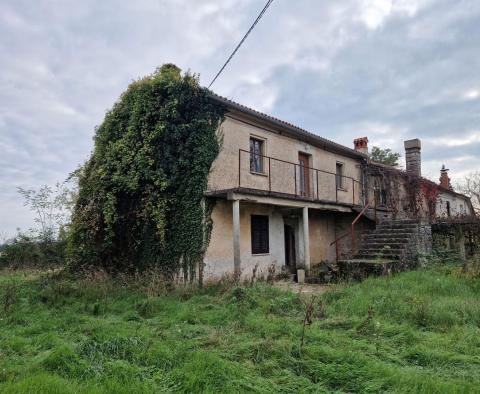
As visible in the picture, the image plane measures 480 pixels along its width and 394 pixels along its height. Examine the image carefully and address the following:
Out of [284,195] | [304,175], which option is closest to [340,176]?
[304,175]

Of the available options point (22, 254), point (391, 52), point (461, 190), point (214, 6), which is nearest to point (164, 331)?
point (214, 6)

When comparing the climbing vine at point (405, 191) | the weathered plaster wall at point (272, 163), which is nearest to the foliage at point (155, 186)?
the weathered plaster wall at point (272, 163)

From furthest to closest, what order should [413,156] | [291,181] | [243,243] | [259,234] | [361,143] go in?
[413,156] → [361,143] → [291,181] → [259,234] → [243,243]

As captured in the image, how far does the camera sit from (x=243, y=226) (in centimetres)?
1256

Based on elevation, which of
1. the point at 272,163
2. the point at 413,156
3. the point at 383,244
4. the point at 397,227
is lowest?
the point at 383,244

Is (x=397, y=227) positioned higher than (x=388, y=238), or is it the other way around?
(x=397, y=227)

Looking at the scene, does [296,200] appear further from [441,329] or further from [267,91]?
[441,329]

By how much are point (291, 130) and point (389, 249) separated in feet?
17.9

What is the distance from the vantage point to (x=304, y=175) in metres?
15.6

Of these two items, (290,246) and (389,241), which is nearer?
(389,241)

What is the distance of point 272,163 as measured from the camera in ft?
44.5

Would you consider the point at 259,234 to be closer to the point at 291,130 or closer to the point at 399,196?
the point at 291,130

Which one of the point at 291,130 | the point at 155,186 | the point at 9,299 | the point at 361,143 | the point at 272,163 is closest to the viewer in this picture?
the point at 9,299

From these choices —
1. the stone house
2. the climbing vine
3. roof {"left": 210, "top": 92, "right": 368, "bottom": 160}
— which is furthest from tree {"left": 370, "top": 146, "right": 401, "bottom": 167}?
roof {"left": 210, "top": 92, "right": 368, "bottom": 160}
